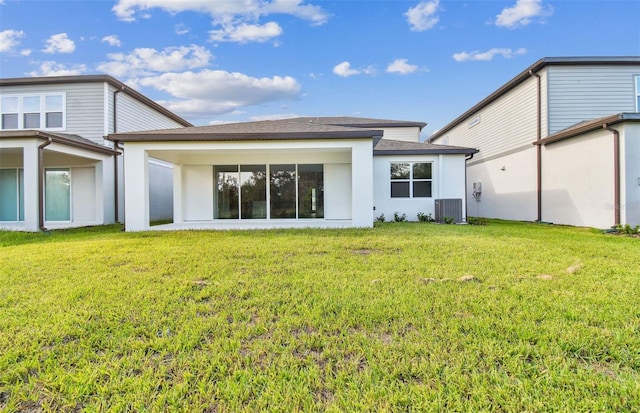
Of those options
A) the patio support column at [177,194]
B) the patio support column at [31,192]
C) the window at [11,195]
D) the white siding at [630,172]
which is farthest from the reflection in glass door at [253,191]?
the white siding at [630,172]

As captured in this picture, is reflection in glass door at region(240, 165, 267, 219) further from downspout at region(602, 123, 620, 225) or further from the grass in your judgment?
downspout at region(602, 123, 620, 225)

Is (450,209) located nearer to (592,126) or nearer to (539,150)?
(539,150)

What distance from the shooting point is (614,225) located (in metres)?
9.45

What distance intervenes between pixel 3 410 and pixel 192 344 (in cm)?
109

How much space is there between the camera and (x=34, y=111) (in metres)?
13.4

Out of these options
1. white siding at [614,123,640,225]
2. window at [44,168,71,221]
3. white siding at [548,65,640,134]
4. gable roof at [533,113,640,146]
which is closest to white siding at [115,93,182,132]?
window at [44,168,71,221]

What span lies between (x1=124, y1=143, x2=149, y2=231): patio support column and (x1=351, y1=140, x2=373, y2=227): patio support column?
6347 mm

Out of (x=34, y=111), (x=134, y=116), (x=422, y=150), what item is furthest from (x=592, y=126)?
(x=34, y=111)

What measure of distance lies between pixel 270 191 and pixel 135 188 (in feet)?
14.3

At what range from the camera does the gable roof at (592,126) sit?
9086 millimetres

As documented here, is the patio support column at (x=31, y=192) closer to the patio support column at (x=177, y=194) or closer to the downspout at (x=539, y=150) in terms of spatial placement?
the patio support column at (x=177, y=194)

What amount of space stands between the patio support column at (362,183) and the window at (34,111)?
12734mm

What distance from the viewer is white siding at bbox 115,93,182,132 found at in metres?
14.0

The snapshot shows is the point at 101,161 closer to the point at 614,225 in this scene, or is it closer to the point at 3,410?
the point at 3,410
